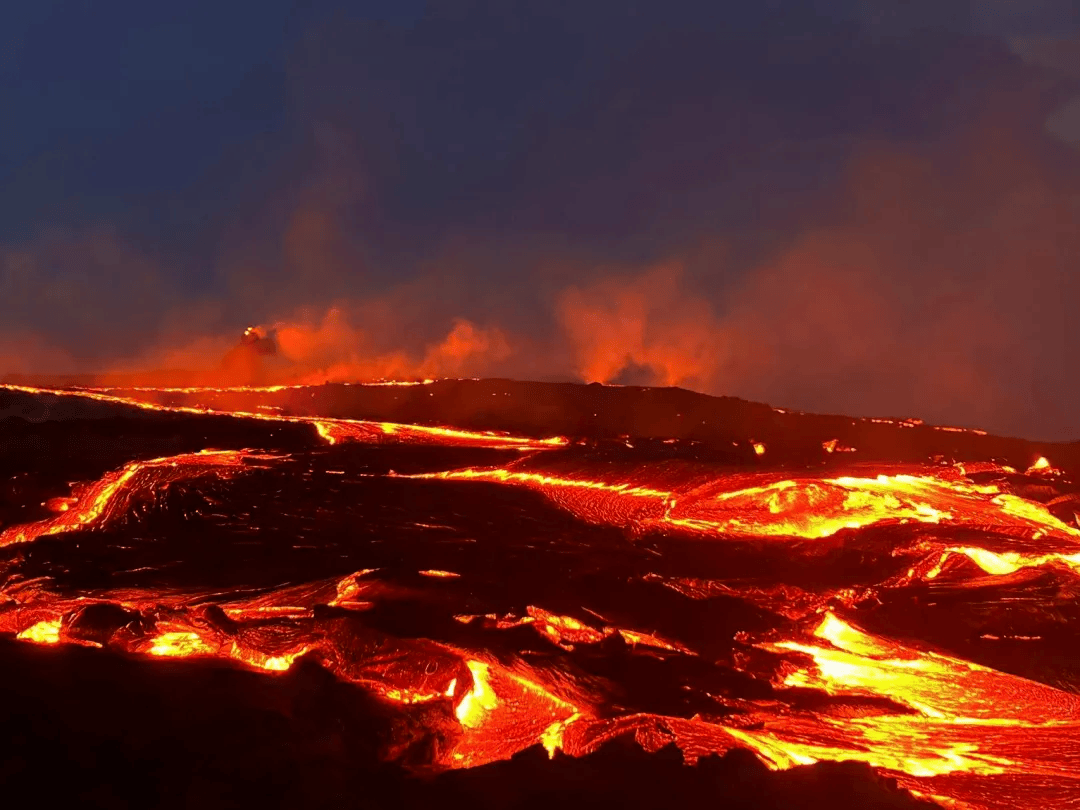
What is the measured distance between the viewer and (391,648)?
694 cm

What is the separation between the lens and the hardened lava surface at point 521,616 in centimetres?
574

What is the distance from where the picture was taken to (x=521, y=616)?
7215 mm

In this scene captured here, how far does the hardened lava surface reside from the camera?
574 cm

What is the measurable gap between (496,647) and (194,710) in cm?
211

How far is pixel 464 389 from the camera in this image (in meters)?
12.2

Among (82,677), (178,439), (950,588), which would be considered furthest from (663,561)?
(178,439)

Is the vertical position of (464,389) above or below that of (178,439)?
above

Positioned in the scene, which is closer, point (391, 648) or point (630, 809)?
point (630, 809)

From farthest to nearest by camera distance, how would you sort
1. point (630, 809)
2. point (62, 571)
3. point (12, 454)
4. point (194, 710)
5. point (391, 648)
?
point (12, 454) → point (62, 571) → point (391, 648) → point (194, 710) → point (630, 809)

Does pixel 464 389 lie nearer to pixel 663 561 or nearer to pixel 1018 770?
pixel 663 561

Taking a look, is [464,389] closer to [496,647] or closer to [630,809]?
[496,647]

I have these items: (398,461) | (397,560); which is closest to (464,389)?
(398,461)

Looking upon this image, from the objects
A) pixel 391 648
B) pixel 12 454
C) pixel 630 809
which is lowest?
pixel 630 809

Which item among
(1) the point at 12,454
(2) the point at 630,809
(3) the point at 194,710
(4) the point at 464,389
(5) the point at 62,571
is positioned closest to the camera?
(2) the point at 630,809
